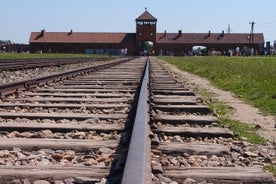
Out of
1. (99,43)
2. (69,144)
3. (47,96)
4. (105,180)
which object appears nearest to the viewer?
(105,180)

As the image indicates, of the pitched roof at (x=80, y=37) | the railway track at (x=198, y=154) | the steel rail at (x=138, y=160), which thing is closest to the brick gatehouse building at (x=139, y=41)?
the pitched roof at (x=80, y=37)

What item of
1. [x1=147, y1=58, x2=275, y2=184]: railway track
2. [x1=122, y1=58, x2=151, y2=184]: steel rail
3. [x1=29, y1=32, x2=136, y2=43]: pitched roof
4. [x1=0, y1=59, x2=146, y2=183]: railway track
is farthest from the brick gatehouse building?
[x1=122, y1=58, x2=151, y2=184]: steel rail

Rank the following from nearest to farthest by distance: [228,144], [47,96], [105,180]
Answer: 1. [105,180]
2. [228,144]
3. [47,96]

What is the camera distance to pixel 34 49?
4560 inches

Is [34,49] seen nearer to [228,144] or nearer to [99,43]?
[99,43]

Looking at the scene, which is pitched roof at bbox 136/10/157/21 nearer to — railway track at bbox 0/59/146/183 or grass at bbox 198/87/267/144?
railway track at bbox 0/59/146/183

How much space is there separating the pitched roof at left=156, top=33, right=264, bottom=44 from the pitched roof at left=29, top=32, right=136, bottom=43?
27.6ft

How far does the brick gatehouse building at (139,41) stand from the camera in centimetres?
11469

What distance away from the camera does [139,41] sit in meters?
116

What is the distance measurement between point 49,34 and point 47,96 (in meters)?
113

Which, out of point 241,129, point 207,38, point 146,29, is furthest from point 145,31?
point 241,129

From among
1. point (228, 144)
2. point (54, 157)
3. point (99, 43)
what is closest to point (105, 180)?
point (54, 157)

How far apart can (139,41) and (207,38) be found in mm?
17725

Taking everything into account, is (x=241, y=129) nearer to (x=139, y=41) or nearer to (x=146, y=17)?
(x=139, y=41)
